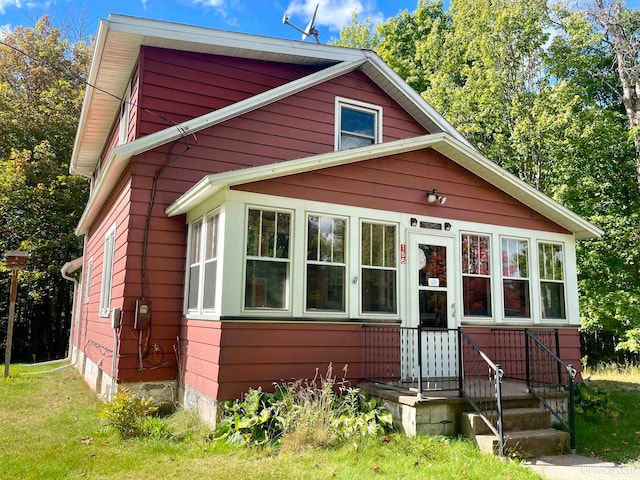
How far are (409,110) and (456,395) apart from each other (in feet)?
19.8

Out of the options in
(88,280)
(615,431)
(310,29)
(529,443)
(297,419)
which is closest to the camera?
(529,443)

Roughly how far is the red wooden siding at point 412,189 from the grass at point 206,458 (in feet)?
10.2

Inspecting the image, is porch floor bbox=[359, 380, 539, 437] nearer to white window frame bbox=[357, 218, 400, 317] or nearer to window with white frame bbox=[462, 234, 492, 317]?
white window frame bbox=[357, 218, 400, 317]

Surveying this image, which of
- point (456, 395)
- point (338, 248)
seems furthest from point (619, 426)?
point (338, 248)

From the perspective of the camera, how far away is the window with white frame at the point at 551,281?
834cm

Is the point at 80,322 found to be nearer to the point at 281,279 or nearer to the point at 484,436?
the point at 281,279

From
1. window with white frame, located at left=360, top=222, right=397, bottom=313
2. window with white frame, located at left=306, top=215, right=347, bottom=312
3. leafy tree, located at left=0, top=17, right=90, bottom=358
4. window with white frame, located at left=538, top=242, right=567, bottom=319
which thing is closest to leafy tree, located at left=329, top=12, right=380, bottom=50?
leafy tree, located at left=0, top=17, right=90, bottom=358

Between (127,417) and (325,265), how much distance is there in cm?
304

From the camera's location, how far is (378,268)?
23.5 feet

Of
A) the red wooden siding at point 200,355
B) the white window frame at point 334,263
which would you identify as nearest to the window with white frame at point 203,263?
the red wooden siding at point 200,355

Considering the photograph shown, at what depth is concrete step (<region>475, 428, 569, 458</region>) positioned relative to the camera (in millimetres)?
5199

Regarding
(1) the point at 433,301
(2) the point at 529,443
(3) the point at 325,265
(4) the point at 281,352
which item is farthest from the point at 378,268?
(2) the point at 529,443

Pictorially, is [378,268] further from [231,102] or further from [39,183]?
[39,183]

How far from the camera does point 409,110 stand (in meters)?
9.96
